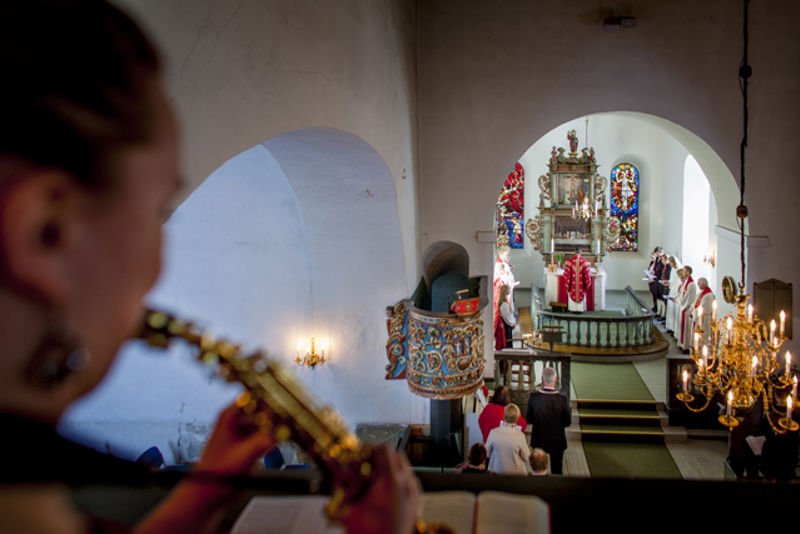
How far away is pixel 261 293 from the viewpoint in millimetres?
7809

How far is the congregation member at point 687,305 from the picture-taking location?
1277cm

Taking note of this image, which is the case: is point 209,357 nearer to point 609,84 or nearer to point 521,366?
point 521,366

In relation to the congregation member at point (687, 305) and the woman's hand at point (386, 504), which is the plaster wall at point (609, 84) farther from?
the woman's hand at point (386, 504)

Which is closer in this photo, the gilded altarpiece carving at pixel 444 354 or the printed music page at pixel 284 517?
the printed music page at pixel 284 517

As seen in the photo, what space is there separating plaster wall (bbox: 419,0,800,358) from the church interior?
0.02 m

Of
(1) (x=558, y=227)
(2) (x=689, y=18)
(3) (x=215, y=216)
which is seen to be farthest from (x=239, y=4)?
(1) (x=558, y=227)

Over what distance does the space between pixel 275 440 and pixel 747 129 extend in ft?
33.9

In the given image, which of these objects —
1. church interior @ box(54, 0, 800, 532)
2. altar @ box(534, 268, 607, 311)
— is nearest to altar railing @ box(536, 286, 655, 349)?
church interior @ box(54, 0, 800, 532)

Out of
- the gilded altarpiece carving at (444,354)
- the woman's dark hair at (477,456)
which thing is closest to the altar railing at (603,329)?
the gilded altarpiece carving at (444,354)

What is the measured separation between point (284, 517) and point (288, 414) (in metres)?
0.55

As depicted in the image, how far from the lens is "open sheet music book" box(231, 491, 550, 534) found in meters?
1.10

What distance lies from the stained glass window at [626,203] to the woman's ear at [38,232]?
20476mm

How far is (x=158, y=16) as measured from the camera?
6.70 feet

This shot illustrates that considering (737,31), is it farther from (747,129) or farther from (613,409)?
(613,409)
